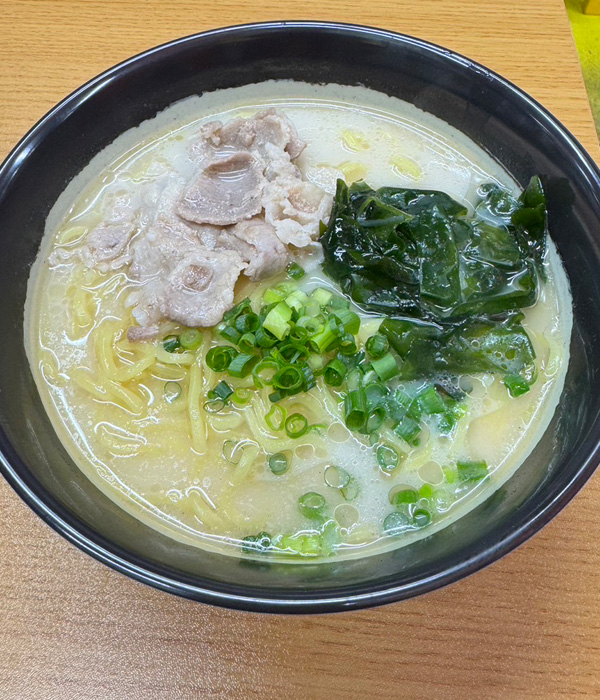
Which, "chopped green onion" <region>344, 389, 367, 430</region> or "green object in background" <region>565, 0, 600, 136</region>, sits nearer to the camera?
"chopped green onion" <region>344, 389, 367, 430</region>

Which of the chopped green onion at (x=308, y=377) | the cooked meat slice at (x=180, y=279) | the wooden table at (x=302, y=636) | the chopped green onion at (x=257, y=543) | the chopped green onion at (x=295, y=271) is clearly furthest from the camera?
the chopped green onion at (x=295, y=271)

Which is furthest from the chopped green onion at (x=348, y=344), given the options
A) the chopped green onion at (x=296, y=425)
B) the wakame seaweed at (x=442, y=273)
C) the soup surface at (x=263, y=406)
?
the chopped green onion at (x=296, y=425)

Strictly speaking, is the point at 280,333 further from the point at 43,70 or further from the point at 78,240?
the point at 43,70

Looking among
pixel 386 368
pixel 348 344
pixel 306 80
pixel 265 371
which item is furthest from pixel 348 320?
pixel 306 80

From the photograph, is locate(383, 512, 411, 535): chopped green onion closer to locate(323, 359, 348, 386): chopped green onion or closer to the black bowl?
the black bowl

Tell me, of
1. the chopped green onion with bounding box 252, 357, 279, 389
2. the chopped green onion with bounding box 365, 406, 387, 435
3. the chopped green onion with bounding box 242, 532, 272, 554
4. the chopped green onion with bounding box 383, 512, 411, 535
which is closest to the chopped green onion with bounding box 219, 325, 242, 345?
the chopped green onion with bounding box 252, 357, 279, 389

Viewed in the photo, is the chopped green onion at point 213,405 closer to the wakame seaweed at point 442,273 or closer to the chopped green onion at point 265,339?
the chopped green onion at point 265,339
